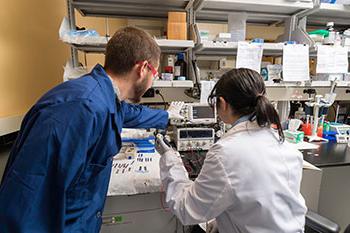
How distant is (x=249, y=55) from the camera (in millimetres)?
1582

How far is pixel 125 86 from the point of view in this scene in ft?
2.80

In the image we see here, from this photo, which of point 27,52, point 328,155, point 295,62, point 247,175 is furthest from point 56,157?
point 295,62

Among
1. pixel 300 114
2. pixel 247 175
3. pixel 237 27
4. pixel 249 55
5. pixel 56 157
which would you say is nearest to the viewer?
pixel 56 157

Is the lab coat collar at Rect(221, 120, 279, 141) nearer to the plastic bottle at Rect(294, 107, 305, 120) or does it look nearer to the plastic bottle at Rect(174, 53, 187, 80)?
the plastic bottle at Rect(174, 53, 187, 80)

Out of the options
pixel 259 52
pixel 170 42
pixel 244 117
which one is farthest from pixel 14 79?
pixel 259 52

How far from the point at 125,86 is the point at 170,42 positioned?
29.3 inches

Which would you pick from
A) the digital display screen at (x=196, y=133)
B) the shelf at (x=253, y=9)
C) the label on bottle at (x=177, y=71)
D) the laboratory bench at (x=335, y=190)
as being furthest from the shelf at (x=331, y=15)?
the digital display screen at (x=196, y=133)

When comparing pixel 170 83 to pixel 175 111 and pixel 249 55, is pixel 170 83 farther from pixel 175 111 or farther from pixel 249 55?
A: pixel 249 55

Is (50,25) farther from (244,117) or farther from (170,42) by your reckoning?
(244,117)

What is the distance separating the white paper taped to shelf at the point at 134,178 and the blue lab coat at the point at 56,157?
301 mm

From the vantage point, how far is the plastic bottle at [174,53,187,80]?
1640 mm

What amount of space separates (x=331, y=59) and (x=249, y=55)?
73 cm

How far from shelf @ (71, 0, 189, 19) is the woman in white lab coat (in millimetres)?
1057

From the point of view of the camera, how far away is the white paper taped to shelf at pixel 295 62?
1.64 metres
